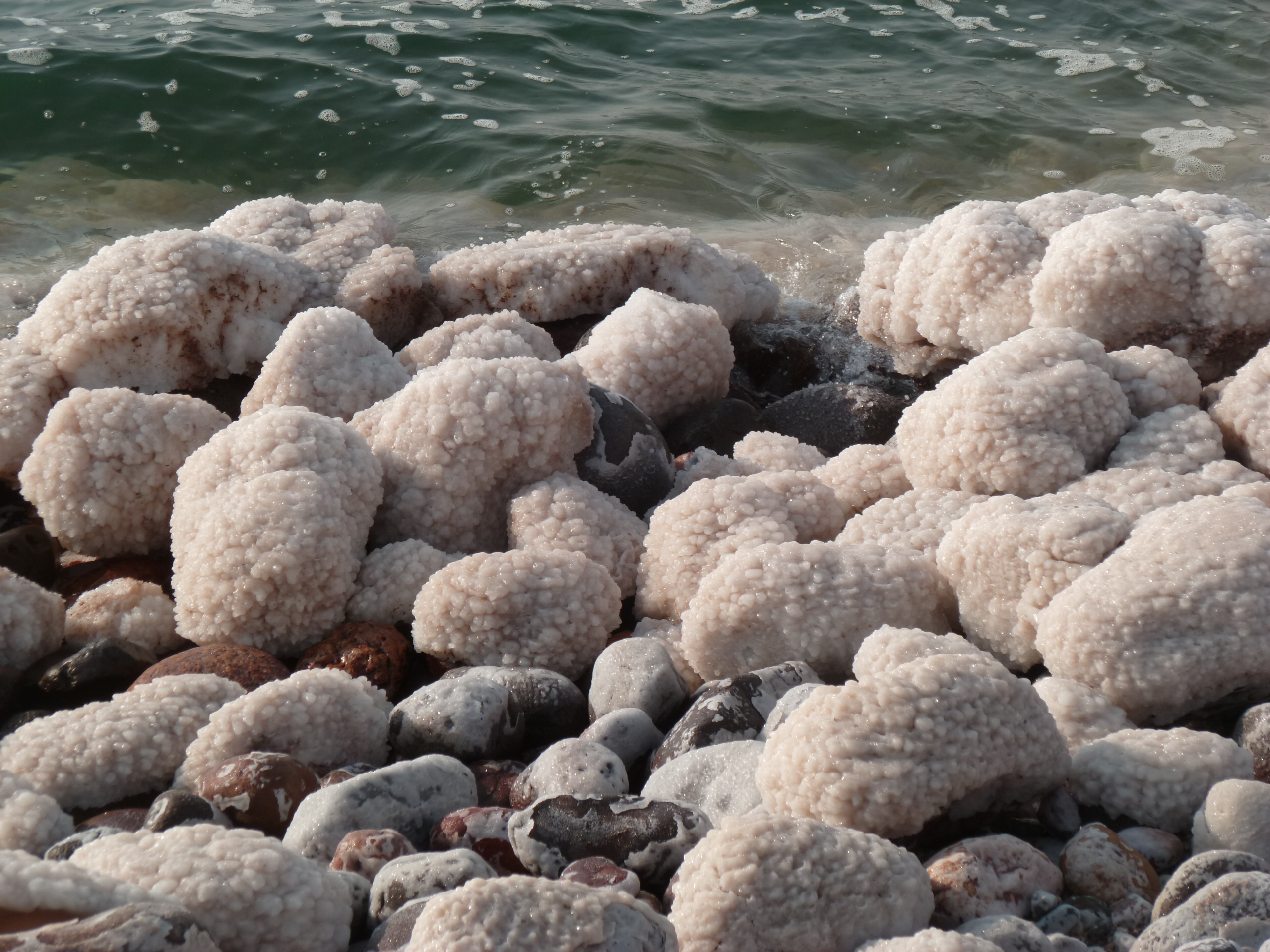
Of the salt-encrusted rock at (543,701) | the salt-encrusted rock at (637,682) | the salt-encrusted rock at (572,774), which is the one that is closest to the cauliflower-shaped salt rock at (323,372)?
the salt-encrusted rock at (543,701)

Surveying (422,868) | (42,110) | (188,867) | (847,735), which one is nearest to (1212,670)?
(847,735)

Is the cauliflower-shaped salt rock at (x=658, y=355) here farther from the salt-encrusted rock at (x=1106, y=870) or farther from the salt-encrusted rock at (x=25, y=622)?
the salt-encrusted rock at (x=1106, y=870)

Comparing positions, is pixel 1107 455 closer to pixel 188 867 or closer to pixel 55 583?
pixel 188 867

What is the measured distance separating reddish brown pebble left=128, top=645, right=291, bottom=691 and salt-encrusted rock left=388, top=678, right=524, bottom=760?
361 millimetres

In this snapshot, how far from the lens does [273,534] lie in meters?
2.65

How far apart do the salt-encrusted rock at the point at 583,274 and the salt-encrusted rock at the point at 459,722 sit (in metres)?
1.98

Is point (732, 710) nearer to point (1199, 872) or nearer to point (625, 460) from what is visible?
point (1199, 872)

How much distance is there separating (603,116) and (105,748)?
18.8 ft

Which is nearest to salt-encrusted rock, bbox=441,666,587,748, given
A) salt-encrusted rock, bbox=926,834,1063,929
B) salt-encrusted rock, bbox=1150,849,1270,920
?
salt-encrusted rock, bbox=926,834,1063,929

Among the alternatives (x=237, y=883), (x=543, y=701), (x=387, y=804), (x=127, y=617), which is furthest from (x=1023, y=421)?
(x=127, y=617)

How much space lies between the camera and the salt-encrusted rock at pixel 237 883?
153 centimetres

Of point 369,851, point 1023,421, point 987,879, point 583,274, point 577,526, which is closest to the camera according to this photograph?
point 987,879

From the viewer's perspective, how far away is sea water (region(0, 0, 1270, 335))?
20.4 ft

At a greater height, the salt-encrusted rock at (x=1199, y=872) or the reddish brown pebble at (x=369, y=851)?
the salt-encrusted rock at (x=1199, y=872)
